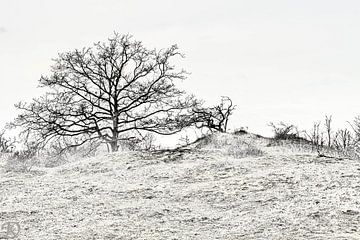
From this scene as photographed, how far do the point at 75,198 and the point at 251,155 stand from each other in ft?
20.7

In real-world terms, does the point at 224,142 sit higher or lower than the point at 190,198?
higher

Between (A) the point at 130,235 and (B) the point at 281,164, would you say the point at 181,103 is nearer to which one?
(B) the point at 281,164

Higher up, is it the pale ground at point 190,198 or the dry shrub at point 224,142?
the dry shrub at point 224,142

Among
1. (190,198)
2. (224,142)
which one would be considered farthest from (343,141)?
(190,198)

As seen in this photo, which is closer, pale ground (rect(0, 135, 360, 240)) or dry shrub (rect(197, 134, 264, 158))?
pale ground (rect(0, 135, 360, 240))

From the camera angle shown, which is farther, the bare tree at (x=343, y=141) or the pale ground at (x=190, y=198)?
the bare tree at (x=343, y=141)

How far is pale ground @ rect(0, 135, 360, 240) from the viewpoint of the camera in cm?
988

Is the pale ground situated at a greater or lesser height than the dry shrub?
lesser

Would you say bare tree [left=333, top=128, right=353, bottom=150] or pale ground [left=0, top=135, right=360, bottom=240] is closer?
pale ground [left=0, top=135, right=360, bottom=240]

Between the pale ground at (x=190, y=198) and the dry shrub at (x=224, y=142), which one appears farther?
the dry shrub at (x=224, y=142)

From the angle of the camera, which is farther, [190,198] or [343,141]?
[343,141]

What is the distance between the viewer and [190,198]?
40.5 ft

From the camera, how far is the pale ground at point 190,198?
9.88m

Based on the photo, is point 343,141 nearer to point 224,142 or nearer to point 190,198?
point 224,142
